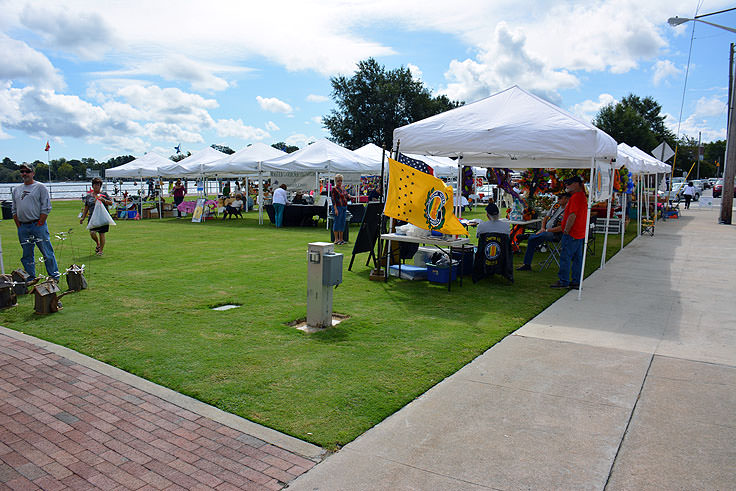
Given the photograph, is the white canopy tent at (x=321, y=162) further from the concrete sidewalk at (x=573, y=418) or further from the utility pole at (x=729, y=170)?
the utility pole at (x=729, y=170)

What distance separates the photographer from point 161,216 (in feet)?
80.9

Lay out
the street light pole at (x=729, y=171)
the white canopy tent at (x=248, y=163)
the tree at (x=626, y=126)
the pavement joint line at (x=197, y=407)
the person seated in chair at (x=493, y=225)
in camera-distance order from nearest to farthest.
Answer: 1. the pavement joint line at (x=197, y=407)
2. the person seated in chair at (x=493, y=225)
3. the white canopy tent at (x=248, y=163)
4. the street light pole at (x=729, y=171)
5. the tree at (x=626, y=126)

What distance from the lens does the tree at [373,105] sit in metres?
54.9

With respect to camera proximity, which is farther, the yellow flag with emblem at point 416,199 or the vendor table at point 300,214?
the vendor table at point 300,214

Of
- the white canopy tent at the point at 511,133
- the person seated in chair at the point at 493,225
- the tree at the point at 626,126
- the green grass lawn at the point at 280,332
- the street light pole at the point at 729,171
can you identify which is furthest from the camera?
the tree at the point at 626,126

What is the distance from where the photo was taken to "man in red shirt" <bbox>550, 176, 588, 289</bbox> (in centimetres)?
819

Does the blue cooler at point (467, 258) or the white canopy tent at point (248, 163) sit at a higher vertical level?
the white canopy tent at point (248, 163)

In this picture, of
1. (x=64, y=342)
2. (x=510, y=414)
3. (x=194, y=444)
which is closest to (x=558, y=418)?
(x=510, y=414)

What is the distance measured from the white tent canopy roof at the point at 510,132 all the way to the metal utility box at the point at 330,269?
3271 mm

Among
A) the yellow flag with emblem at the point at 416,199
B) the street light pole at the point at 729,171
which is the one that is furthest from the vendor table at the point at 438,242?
the street light pole at the point at 729,171

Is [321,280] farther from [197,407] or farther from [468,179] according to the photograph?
[468,179]

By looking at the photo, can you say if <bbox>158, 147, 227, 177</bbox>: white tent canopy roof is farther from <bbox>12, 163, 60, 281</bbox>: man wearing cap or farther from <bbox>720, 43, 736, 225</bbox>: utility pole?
<bbox>720, 43, 736, 225</bbox>: utility pole

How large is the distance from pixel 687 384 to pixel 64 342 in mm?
6210

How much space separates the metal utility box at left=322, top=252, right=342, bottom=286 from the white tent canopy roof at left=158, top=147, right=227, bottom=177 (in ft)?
58.6
